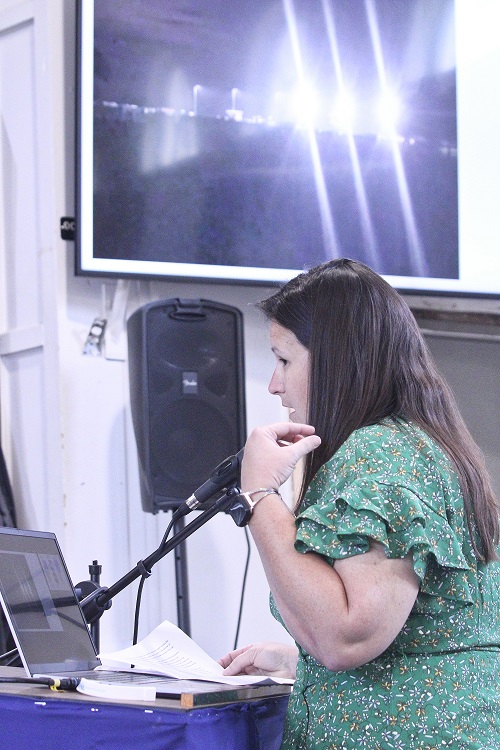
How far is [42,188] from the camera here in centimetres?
319

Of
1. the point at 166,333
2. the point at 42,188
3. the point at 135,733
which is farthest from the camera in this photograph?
the point at 42,188

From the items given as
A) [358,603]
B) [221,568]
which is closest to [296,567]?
[358,603]

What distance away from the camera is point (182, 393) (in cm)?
290

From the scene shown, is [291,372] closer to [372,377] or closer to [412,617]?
[372,377]

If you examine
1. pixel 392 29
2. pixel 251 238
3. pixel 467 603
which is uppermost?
pixel 392 29

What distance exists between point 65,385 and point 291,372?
170cm

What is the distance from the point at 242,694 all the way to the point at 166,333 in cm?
172

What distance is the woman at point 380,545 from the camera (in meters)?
1.25

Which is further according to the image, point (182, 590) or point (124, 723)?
point (182, 590)

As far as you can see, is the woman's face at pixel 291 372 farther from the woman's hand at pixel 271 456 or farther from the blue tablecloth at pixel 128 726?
the blue tablecloth at pixel 128 726

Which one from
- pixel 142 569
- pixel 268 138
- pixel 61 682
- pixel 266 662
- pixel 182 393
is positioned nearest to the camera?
pixel 61 682

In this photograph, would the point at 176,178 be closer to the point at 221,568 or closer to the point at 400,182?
the point at 400,182

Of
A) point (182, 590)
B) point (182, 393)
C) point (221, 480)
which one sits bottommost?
point (182, 590)

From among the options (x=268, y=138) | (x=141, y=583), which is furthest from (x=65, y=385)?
(x=141, y=583)
